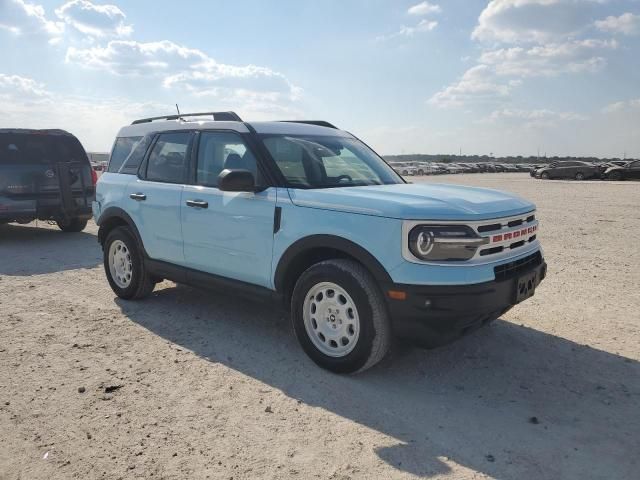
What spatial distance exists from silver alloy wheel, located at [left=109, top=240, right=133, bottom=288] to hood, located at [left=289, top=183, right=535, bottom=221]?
2569mm

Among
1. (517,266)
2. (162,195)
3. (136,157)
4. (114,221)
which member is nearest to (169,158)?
(162,195)

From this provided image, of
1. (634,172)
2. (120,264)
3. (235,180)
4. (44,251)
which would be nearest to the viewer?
(235,180)

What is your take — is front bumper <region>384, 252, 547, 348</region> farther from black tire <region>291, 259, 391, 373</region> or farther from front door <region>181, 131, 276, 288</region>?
front door <region>181, 131, 276, 288</region>

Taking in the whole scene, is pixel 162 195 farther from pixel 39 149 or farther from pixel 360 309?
pixel 39 149

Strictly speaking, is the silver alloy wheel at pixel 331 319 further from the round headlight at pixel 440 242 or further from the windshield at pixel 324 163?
the windshield at pixel 324 163

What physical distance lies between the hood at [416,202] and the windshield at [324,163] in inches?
11.2

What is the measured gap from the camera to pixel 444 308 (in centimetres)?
338

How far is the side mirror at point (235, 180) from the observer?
4102 millimetres

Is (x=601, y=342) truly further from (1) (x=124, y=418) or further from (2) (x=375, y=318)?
(1) (x=124, y=418)

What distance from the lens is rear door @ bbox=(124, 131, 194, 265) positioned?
503 centimetres

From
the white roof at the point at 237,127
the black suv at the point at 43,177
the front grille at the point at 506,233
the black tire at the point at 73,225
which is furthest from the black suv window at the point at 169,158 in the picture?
the black tire at the point at 73,225

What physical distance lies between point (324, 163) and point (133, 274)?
8.25ft

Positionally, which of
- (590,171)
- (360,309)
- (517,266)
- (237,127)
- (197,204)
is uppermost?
(237,127)

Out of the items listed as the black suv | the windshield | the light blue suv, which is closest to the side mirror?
the light blue suv
